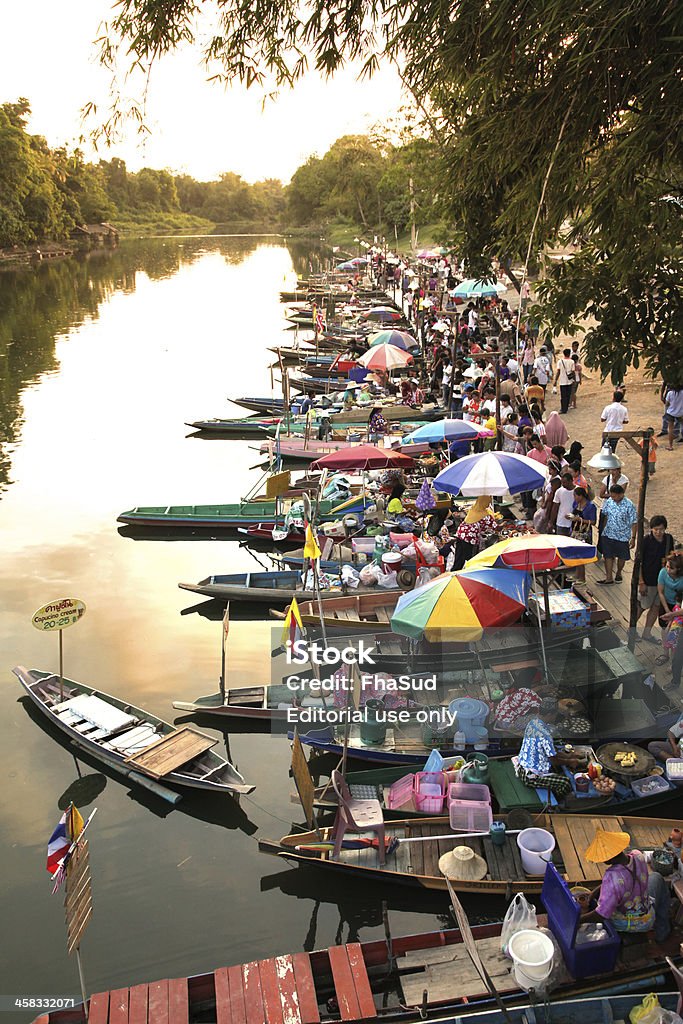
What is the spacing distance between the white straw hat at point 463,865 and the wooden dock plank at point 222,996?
2247 mm

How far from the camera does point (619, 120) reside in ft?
26.6

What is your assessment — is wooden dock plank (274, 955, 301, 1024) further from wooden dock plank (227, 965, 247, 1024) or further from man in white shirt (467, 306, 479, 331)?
man in white shirt (467, 306, 479, 331)

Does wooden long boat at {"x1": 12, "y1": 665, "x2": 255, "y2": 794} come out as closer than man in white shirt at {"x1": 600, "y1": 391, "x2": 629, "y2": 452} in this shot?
Yes

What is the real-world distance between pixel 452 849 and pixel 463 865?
0.33 meters

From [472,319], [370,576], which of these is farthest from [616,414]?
[472,319]

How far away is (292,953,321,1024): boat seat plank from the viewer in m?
6.72

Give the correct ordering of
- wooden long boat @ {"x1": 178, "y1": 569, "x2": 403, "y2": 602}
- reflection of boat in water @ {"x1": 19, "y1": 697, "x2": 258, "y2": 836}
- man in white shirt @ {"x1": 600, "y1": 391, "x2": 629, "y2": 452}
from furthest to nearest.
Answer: man in white shirt @ {"x1": 600, "y1": 391, "x2": 629, "y2": 452}
wooden long boat @ {"x1": 178, "y1": 569, "x2": 403, "y2": 602}
reflection of boat in water @ {"x1": 19, "y1": 697, "x2": 258, "y2": 836}

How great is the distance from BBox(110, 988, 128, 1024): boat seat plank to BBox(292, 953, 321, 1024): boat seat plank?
1.44m

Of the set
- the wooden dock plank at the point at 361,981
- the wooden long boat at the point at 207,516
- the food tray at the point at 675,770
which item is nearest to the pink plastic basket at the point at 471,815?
the wooden dock plank at the point at 361,981

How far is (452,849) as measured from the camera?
835 cm

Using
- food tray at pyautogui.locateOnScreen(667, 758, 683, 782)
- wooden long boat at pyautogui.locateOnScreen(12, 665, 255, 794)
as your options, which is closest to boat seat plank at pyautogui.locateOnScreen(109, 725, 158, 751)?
wooden long boat at pyautogui.locateOnScreen(12, 665, 255, 794)

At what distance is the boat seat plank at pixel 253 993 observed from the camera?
6.79 meters

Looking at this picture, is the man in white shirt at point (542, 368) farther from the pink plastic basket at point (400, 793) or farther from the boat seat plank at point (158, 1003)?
the boat seat plank at point (158, 1003)

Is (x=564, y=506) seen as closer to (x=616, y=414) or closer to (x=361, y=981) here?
(x=616, y=414)
